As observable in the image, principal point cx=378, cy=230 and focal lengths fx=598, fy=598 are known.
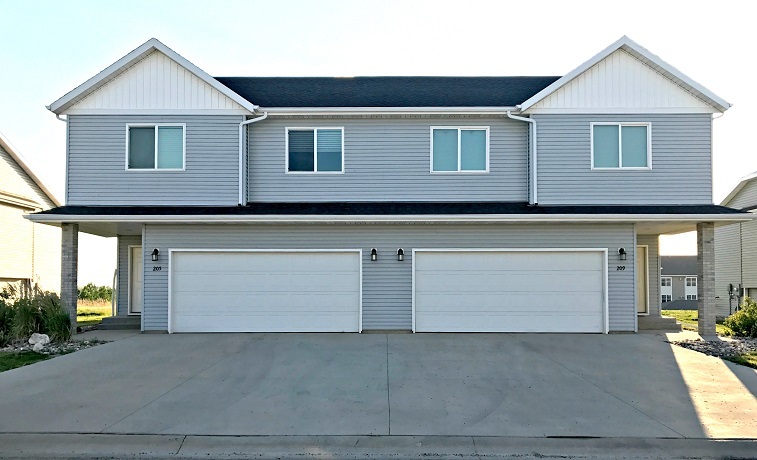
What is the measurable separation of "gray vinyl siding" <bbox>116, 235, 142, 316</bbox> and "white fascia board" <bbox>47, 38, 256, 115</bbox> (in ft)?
13.1

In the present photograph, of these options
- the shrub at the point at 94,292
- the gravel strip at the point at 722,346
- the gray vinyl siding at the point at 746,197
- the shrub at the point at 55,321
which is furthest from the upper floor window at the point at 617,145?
the shrub at the point at 94,292

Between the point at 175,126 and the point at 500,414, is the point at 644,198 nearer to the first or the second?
the point at 500,414

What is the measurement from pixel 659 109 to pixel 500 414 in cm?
1053

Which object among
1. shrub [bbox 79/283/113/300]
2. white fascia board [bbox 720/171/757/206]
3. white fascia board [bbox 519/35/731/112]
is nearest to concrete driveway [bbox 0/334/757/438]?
white fascia board [bbox 519/35/731/112]

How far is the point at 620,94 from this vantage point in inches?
596

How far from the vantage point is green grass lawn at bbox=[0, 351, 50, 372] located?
10984 millimetres

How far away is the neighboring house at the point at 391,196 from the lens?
14.5 meters

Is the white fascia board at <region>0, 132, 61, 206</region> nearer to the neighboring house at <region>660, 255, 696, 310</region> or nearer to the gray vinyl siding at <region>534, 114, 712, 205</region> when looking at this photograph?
the gray vinyl siding at <region>534, 114, 712, 205</region>

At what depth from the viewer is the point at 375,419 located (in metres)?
7.69

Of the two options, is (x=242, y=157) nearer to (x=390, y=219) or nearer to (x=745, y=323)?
(x=390, y=219)

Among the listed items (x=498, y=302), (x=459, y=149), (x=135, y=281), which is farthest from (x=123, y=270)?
(x=498, y=302)

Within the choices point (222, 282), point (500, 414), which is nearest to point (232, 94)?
point (222, 282)

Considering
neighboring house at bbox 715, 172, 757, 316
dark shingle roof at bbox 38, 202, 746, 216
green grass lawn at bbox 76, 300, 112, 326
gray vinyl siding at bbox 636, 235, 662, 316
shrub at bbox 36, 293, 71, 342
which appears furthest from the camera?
neighboring house at bbox 715, 172, 757, 316

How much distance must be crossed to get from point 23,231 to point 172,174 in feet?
37.8
